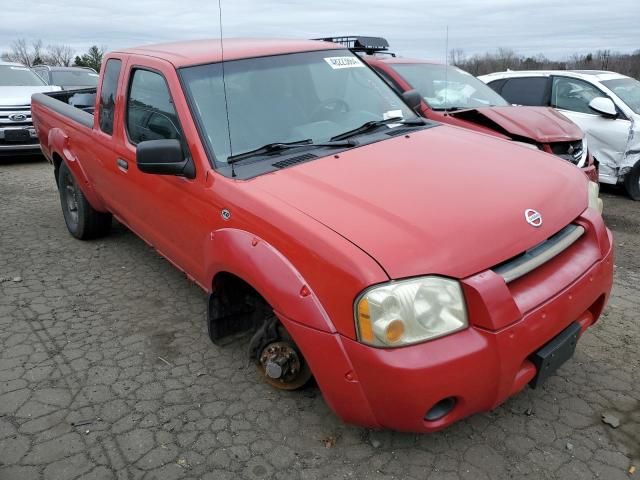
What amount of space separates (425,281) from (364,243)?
28cm

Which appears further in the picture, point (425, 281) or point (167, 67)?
point (167, 67)

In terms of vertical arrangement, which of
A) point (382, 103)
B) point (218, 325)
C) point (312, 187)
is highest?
point (382, 103)

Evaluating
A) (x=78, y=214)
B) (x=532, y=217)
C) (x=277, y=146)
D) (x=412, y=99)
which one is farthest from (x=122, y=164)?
(x=532, y=217)

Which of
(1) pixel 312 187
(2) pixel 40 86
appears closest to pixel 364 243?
(1) pixel 312 187

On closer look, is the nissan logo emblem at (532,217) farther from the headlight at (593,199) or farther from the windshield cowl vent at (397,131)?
the windshield cowl vent at (397,131)

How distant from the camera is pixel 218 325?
3027 mm

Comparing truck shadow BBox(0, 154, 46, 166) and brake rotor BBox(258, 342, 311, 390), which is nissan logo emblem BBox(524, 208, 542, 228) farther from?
truck shadow BBox(0, 154, 46, 166)

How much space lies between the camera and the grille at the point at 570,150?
17.9 ft

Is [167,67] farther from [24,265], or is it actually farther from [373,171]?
[24,265]

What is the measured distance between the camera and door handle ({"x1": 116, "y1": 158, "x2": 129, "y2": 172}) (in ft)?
12.4

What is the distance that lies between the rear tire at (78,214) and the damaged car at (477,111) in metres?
3.19

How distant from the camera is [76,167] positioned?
4879 mm

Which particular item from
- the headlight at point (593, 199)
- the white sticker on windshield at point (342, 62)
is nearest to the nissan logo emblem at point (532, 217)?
the headlight at point (593, 199)

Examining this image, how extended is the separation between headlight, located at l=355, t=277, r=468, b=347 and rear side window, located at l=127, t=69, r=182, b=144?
1667 millimetres
